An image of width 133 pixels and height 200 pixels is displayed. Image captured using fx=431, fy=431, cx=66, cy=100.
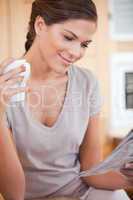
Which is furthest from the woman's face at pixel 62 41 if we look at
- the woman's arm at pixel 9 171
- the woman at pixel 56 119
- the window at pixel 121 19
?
the woman's arm at pixel 9 171

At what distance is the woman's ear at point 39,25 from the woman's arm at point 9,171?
0.26 m

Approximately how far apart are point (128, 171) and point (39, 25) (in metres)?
0.44

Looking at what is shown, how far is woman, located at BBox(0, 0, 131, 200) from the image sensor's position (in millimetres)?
1098

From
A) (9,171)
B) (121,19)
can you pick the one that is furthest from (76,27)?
(9,171)

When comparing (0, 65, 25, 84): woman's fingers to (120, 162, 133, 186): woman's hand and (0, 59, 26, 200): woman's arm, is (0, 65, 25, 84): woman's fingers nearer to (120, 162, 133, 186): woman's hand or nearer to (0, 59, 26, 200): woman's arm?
(0, 59, 26, 200): woman's arm

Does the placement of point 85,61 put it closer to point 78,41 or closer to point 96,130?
point 78,41

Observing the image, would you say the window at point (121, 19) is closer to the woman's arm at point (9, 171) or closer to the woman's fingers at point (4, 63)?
the woman's fingers at point (4, 63)

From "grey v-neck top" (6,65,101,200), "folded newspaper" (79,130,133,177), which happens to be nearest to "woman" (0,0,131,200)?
"grey v-neck top" (6,65,101,200)

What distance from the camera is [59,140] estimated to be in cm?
114

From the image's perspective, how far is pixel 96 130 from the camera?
3.92ft

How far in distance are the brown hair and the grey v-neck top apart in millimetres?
139

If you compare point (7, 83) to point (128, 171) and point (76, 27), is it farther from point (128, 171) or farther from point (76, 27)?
point (128, 171)

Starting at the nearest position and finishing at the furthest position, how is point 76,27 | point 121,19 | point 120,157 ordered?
point 120,157, point 76,27, point 121,19

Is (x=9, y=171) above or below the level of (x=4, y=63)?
below
